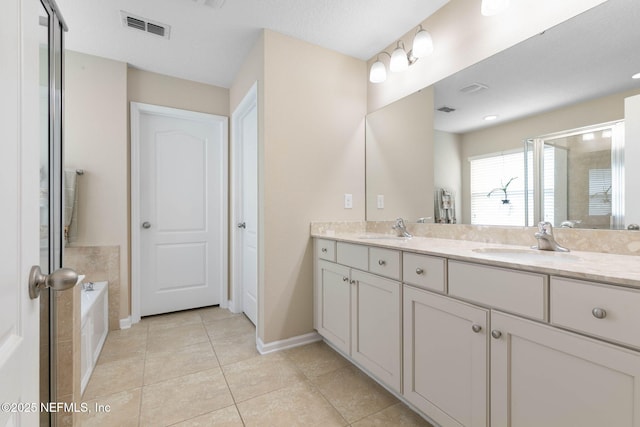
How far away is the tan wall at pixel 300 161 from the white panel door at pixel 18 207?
1.50 meters

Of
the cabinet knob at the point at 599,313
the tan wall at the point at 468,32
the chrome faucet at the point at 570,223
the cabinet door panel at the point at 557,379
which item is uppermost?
the tan wall at the point at 468,32

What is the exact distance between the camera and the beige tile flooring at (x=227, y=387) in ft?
4.72

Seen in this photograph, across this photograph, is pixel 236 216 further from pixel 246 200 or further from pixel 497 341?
pixel 497 341

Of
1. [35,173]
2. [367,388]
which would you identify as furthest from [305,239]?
[35,173]

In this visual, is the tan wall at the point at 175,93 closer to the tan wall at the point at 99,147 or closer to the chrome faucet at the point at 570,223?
the tan wall at the point at 99,147

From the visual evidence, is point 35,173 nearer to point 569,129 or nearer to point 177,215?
point 569,129

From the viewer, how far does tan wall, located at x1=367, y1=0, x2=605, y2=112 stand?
1.41 meters

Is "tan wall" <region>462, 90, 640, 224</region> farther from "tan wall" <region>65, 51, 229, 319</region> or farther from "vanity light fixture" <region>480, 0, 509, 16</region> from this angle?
"tan wall" <region>65, 51, 229, 319</region>

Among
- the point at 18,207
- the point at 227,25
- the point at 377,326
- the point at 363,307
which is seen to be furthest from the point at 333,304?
the point at 227,25

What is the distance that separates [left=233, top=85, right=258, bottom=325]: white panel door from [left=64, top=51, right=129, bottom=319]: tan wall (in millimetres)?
975

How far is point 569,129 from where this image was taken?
1356mm

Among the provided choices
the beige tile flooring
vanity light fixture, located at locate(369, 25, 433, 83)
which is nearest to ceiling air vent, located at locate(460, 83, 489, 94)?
vanity light fixture, located at locate(369, 25, 433, 83)

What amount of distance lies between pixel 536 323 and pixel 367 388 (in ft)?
3.57

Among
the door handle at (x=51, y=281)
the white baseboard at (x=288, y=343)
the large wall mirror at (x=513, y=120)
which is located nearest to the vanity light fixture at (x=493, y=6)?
the large wall mirror at (x=513, y=120)
